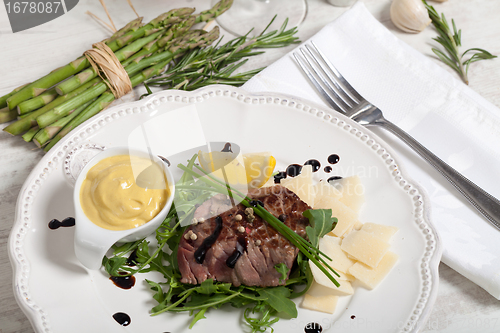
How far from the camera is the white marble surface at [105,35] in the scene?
219cm

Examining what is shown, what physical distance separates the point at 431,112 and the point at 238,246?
5.92 feet

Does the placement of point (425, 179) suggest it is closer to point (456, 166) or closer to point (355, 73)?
point (456, 166)

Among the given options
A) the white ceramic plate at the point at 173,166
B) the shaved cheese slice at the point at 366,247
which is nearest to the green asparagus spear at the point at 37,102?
the white ceramic plate at the point at 173,166

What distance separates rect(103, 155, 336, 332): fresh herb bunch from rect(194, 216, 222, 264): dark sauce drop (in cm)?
14

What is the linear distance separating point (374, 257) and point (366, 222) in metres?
0.30

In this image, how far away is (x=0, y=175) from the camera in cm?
247

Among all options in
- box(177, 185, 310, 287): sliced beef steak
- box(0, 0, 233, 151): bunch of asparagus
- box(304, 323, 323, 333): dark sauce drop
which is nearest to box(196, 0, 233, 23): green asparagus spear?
box(0, 0, 233, 151): bunch of asparagus

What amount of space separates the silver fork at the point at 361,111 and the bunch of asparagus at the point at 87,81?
89cm

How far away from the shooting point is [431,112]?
8.88 feet

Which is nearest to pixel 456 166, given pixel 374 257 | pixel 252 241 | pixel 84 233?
pixel 374 257

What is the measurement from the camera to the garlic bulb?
3098 millimetres

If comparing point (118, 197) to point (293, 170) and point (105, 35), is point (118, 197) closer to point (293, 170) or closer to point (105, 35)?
point (293, 170)

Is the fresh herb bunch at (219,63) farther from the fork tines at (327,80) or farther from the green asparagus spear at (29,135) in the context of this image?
the green asparagus spear at (29,135)

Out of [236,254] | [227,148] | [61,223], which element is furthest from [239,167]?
[61,223]
